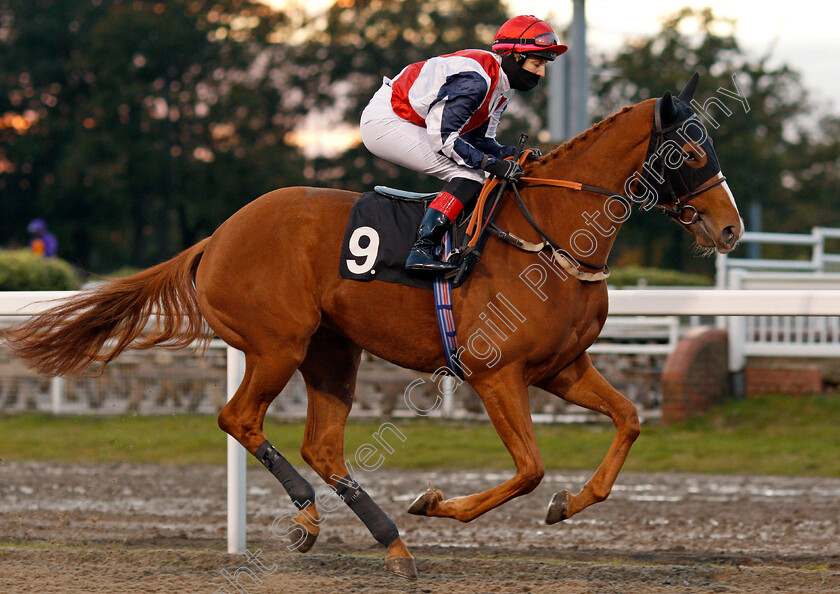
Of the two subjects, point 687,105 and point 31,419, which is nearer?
point 687,105

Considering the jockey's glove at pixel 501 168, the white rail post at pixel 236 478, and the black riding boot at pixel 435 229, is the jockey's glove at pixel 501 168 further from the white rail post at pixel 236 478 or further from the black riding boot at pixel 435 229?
the white rail post at pixel 236 478

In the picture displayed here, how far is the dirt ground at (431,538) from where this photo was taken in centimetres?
393

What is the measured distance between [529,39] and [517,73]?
0.14 meters

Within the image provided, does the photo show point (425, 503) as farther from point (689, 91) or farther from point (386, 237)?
point (689, 91)

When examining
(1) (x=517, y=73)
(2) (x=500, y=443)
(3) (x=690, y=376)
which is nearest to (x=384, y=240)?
(1) (x=517, y=73)

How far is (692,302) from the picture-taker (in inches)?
172

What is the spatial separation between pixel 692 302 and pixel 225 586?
2.21 meters

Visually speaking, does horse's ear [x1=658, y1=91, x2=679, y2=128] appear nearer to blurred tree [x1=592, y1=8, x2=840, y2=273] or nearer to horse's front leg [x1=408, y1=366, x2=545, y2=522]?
horse's front leg [x1=408, y1=366, x2=545, y2=522]

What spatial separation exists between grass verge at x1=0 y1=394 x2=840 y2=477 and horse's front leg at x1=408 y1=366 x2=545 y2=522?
413 cm

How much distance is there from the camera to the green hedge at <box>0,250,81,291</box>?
11117mm

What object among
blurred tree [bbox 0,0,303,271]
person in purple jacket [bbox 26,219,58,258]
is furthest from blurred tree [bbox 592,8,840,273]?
person in purple jacket [bbox 26,219,58,258]

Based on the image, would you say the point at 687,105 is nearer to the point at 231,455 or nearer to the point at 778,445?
the point at 231,455

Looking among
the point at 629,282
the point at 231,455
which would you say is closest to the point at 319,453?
the point at 231,455

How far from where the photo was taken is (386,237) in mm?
3967
